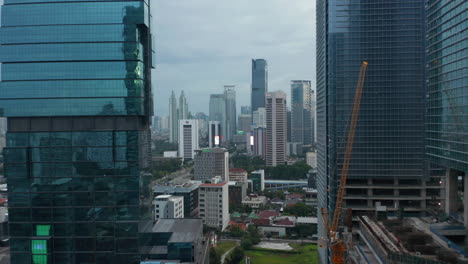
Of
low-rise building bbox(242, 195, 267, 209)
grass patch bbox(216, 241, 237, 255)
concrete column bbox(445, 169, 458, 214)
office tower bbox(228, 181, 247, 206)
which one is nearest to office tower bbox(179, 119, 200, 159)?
office tower bbox(228, 181, 247, 206)

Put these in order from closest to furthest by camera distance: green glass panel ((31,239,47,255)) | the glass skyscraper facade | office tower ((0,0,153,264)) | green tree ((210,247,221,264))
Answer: the glass skyscraper facade → green glass panel ((31,239,47,255)) → office tower ((0,0,153,264)) → green tree ((210,247,221,264))

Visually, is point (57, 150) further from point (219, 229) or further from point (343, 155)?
point (219, 229)

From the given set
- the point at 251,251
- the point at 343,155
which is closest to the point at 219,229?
the point at 251,251

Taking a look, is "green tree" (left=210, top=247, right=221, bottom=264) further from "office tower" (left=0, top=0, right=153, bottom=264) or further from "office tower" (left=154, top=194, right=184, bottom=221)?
"office tower" (left=154, top=194, right=184, bottom=221)

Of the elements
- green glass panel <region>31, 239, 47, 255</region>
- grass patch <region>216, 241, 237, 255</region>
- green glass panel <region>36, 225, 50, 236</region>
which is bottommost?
grass patch <region>216, 241, 237, 255</region>

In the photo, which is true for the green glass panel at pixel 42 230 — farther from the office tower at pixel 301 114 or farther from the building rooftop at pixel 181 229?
the office tower at pixel 301 114
